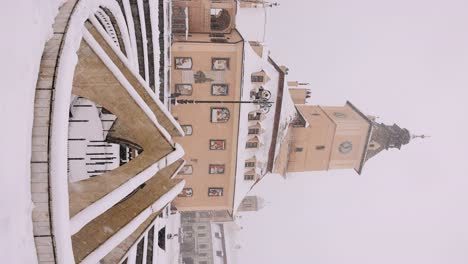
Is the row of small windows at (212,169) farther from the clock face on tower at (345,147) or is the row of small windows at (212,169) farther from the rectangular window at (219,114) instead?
the clock face on tower at (345,147)

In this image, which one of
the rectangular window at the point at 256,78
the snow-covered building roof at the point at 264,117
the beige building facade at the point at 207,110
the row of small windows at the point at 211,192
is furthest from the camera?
the row of small windows at the point at 211,192

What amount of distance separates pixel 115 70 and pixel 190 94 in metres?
15.7

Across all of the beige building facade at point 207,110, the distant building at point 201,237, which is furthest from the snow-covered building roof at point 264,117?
the distant building at point 201,237

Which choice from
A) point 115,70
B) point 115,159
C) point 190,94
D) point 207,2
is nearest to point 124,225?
point 115,70

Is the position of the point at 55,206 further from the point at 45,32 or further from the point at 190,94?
the point at 190,94

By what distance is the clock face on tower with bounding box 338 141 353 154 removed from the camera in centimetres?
3091

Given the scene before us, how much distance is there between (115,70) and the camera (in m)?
9.94

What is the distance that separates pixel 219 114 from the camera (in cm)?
2645

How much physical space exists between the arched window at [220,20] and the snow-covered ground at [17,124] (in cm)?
2232

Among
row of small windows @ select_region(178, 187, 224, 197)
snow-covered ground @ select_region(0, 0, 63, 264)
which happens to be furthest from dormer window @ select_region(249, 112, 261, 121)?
snow-covered ground @ select_region(0, 0, 63, 264)

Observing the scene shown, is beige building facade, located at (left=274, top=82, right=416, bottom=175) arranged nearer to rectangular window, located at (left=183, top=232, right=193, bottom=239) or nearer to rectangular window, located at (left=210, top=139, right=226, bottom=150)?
rectangular window, located at (left=210, top=139, right=226, bottom=150)

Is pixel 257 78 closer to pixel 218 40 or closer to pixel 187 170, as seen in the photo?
pixel 218 40

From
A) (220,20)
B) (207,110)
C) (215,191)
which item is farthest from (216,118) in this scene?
(220,20)

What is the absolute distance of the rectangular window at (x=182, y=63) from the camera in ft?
82.4
